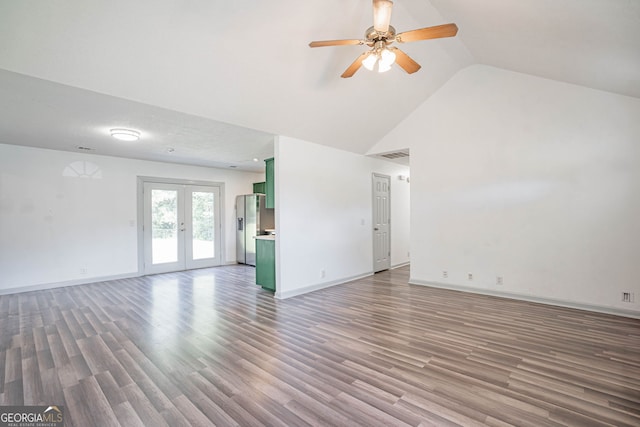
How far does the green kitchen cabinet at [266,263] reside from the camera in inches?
198

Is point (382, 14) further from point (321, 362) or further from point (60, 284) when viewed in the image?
point (60, 284)

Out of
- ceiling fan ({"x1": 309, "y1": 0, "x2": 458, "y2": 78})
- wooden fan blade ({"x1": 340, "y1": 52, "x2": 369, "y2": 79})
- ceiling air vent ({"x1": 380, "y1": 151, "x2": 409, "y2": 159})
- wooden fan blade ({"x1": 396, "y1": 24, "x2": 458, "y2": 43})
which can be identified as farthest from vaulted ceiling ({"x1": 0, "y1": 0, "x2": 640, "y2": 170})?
ceiling air vent ({"x1": 380, "y1": 151, "x2": 409, "y2": 159})

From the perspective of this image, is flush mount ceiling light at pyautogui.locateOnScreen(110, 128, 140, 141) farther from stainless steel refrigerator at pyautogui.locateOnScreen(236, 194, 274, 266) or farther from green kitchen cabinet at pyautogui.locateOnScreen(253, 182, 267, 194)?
green kitchen cabinet at pyautogui.locateOnScreen(253, 182, 267, 194)

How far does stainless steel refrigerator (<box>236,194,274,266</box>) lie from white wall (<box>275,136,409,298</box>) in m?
2.69

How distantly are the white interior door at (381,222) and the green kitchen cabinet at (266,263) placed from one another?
8.72ft

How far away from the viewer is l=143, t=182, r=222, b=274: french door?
6.83m

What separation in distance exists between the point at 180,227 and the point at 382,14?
6585 mm

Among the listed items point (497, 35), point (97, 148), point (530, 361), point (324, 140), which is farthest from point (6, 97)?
point (530, 361)

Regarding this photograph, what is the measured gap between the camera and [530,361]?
104 inches

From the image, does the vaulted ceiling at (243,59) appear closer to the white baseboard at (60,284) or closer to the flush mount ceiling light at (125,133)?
the flush mount ceiling light at (125,133)

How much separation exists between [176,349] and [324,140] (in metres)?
3.95

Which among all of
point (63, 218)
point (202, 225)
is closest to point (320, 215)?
point (202, 225)

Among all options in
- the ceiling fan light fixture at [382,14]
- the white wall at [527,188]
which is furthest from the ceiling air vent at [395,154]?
the ceiling fan light fixture at [382,14]

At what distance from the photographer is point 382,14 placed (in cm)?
244
